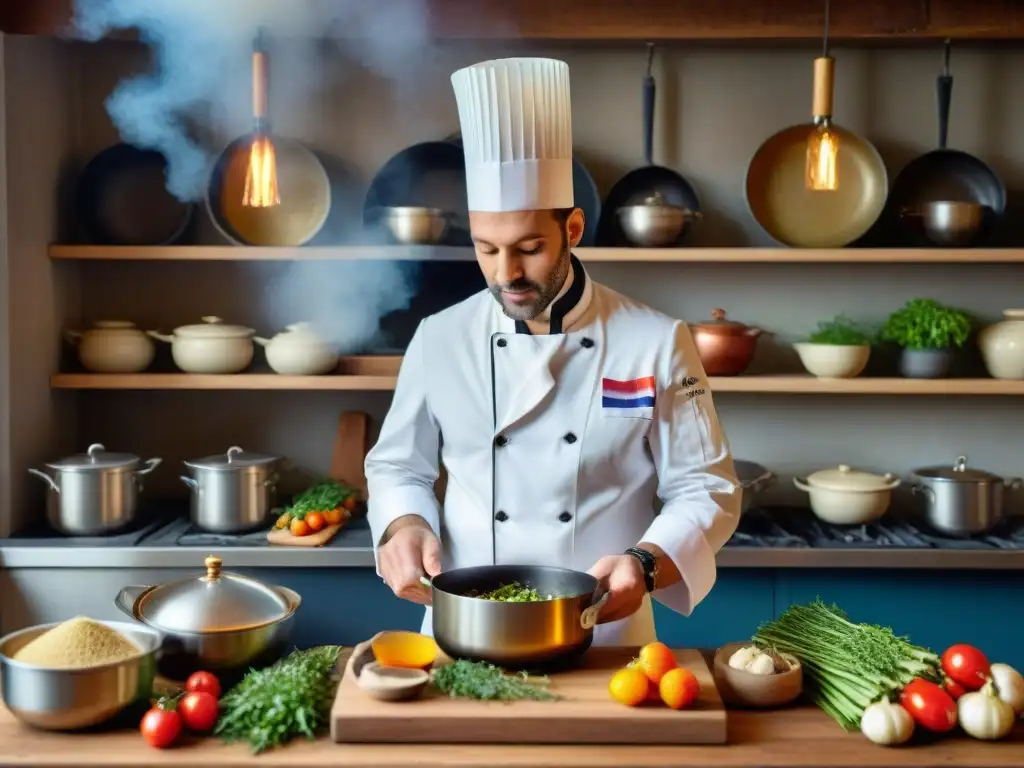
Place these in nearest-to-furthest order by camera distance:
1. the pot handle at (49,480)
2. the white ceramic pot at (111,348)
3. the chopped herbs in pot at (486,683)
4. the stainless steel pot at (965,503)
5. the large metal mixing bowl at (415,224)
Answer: the chopped herbs in pot at (486,683) → the pot handle at (49,480) → the stainless steel pot at (965,503) → the large metal mixing bowl at (415,224) → the white ceramic pot at (111,348)

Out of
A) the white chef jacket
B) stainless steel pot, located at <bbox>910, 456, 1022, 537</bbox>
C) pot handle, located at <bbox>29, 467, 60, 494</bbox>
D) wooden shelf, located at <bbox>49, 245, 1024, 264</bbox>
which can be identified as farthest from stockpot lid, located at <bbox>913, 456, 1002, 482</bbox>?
pot handle, located at <bbox>29, 467, 60, 494</bbox>

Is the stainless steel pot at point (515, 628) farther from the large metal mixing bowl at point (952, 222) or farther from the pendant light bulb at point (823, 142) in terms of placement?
the large metal mixing bowl at point (952, 222)

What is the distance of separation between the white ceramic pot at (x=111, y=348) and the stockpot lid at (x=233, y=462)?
17.1 inches

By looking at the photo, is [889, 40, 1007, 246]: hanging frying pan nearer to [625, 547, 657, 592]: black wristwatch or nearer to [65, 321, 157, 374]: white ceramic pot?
[625, 547, 657, 592]: black wristwatch

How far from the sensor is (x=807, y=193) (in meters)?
3.76

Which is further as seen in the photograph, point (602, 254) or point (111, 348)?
point (111, 348)

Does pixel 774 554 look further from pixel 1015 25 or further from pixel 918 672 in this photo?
pixel 1015 25

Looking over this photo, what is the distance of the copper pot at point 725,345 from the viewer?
3.56 m

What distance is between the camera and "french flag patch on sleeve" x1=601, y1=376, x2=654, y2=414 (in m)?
2.30

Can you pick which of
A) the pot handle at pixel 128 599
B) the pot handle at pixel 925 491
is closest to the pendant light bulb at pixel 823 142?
the pot handle at pixel 925 491

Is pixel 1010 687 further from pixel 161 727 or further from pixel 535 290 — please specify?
pixel 161 727

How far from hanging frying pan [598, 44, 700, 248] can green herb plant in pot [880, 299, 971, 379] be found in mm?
774

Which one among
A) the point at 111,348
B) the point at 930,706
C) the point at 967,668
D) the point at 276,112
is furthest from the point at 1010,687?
the point at 276,112

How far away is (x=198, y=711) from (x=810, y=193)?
2795 mm
